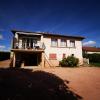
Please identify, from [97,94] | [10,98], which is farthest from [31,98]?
[97,94]

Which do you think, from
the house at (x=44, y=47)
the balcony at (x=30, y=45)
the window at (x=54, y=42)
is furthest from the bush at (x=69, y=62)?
the balcony at (x=30, y=45)

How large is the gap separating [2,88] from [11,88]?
0.55 metres

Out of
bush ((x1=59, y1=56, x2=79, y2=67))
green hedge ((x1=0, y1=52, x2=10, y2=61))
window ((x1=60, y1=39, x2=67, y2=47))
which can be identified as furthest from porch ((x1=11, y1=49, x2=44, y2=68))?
green hedge ((x1=0, y1=52, x2=10, y2=61))

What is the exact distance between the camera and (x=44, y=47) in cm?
2195

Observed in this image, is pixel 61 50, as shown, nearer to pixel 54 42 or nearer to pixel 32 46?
pixel 54 42

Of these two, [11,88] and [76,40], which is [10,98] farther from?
[76,40]

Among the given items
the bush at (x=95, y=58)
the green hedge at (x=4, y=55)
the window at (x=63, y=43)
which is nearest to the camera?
the window at (x=63, y=43)

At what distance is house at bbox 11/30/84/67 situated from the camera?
20906mm

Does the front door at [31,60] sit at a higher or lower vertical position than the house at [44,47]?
lower

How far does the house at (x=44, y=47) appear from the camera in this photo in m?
20.9

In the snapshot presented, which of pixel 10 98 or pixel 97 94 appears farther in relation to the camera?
pixel 97 94

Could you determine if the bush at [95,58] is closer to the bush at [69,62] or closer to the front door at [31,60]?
the bush at [69,62]

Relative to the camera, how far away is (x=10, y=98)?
6422 millimetres

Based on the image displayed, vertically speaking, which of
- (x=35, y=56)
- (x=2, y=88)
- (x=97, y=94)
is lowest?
(x=97, y=94)
